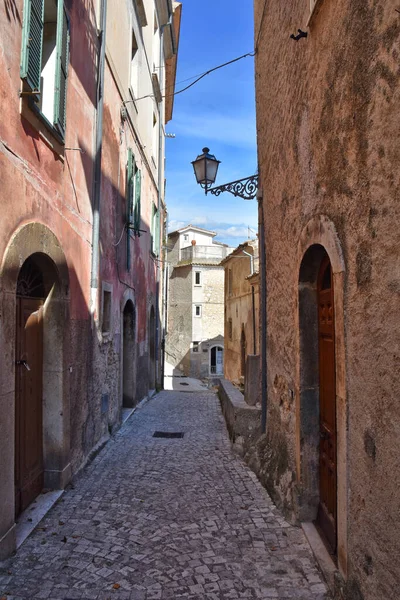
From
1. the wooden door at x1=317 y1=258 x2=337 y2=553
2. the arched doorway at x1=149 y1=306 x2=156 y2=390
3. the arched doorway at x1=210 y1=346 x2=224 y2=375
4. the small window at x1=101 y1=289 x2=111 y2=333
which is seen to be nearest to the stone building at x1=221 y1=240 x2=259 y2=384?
the arched doorway at x1=149 y1=306 x2=156 y2=390

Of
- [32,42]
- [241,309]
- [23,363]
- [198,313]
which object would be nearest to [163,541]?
[23,363]

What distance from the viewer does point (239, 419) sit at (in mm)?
6750

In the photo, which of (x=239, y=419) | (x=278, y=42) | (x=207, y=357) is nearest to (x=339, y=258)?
(x=278, y=42)

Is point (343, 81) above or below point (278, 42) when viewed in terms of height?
below

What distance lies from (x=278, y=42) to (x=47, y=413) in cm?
484

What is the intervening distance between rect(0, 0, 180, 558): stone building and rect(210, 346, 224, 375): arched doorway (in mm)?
25769

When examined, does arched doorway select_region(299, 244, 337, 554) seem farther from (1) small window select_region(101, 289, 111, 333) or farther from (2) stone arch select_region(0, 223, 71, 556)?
(1) small window select_region(101, 289, 111, 333)

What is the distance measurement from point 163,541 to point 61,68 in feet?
15.2

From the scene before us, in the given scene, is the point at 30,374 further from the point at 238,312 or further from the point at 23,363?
the point at 238,312

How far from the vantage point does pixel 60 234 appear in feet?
16.5

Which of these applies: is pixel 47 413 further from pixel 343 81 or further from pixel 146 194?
pixel 146 194

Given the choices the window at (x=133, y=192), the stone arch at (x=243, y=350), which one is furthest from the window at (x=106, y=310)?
the stone arch at (x=243, y=350)

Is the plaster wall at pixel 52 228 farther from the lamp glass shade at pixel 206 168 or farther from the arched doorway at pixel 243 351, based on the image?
the arched doorway at pixel 243 351

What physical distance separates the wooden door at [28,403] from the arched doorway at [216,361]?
29.8 m
